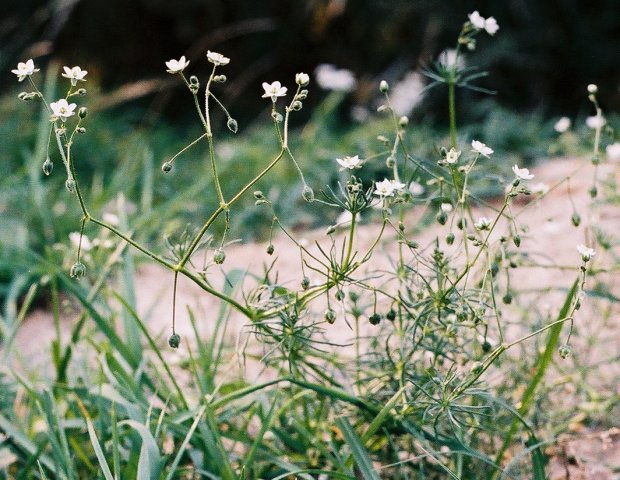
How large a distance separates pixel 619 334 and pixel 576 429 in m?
0.35

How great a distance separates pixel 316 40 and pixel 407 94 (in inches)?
33.2

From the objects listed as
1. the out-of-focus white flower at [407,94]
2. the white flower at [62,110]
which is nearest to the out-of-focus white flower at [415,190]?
the white flower at [62,110]

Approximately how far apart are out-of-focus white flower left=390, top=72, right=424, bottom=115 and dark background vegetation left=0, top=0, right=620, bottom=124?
0.37 ft

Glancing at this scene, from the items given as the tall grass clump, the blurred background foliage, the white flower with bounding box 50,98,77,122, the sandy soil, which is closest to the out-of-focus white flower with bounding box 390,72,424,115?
the blurred background foliage

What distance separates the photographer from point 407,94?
376 cm

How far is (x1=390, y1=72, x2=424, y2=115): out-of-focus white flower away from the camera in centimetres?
372

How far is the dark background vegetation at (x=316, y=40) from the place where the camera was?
3922mm

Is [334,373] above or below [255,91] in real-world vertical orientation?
below

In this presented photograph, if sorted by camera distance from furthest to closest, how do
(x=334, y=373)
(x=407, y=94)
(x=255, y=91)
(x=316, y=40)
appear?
(x=255, y=91)
(x=316, y=40)
(x=407, y=94)
(x=334, y=373)

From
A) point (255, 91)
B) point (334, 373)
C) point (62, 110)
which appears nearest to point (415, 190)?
point (334, 373)

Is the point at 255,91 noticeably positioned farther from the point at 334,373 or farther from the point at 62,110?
the point at 62,110

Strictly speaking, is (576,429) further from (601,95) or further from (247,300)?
(601,95)

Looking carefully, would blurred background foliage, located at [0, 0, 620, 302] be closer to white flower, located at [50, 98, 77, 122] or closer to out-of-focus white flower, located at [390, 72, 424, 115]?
Result: out-of-focus white flower, located at [390, 72, 424, 115]

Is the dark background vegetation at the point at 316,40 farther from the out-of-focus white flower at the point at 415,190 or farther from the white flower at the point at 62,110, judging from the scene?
the white flower at the point at 62,110
